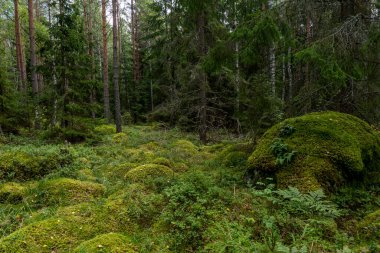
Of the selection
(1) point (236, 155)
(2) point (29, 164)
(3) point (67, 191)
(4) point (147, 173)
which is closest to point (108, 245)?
(3) point (67, 191)

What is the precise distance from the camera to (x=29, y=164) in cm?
651

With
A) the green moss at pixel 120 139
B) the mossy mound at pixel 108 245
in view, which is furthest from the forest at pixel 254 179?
the green moss at pixel 120 139

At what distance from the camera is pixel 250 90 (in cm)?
759

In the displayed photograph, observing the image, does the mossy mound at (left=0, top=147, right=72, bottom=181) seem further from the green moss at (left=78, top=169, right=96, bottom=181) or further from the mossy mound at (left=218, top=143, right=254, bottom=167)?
the mossy mound at (left=218, top=143, right=254, bottom=167)

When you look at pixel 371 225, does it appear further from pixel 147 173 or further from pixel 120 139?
pixel 120 139

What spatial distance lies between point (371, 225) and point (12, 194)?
6.14 m

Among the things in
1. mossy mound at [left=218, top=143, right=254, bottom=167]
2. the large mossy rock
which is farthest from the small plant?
mossy mound at [left=218, top=143, right=254, bottom=167]

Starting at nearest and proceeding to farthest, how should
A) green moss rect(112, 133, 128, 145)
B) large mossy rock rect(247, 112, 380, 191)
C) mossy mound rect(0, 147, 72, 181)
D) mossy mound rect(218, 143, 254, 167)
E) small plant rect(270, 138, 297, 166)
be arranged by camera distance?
large mossy rock rect(247, 112, 380, 191) → small plant rect(270, 138, 297, 166) → mossy mound rect(0, 147, 72, 181) → mossy mound rect(218, 143, 254, 167) → green moss rect(112, 133, 128, 145)

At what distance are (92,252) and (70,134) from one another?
943 cm

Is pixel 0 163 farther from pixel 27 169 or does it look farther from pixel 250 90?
pixel 250 90

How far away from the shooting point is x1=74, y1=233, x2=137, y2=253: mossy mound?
3.07 m

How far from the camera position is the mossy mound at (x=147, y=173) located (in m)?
5.79

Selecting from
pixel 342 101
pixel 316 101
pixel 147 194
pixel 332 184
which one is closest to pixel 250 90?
pixel 316 101

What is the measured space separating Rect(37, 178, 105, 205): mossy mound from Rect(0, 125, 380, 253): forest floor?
18 millimetres
